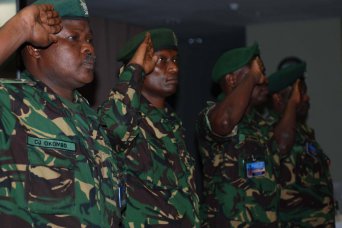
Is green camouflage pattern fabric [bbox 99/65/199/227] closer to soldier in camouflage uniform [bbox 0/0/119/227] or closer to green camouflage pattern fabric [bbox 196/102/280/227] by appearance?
soldier in camouflage uniform [bbox 0/0/119/227]

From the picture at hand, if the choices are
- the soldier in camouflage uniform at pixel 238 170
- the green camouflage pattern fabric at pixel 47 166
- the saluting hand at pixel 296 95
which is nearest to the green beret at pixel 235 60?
the soldier in camouflage uniform at pixel 238 170

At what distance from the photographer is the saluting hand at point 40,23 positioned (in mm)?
1457

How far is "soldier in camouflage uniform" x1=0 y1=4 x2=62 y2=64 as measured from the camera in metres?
1.42

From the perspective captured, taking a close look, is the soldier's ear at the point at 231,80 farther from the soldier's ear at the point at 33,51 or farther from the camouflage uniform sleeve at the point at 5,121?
the camouflage uniform sleeve at the point at 5,121

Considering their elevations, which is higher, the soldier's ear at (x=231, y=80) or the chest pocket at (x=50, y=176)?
the soldier's ear at (x=231, y=80)

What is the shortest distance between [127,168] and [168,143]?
0.22 metres

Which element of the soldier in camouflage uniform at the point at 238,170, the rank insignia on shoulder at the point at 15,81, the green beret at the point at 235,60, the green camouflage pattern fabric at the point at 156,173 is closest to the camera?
the rank insignia on shoulder at the point at 15,81

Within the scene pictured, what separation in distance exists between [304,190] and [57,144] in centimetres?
192

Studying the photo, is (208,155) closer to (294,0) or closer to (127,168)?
(127,168)

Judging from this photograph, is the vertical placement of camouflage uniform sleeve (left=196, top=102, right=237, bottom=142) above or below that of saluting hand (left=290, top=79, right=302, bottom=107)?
below

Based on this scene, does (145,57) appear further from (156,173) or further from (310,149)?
(310,149)

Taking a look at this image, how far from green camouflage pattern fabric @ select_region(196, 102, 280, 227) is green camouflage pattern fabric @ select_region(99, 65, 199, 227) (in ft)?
1.25

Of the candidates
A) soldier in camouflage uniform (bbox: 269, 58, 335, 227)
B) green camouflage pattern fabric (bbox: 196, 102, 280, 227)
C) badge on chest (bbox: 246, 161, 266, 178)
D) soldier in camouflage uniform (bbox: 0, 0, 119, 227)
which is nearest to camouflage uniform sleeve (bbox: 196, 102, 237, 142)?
green camouflage pattern fabric (bbox: 196, 102, 280, 227)

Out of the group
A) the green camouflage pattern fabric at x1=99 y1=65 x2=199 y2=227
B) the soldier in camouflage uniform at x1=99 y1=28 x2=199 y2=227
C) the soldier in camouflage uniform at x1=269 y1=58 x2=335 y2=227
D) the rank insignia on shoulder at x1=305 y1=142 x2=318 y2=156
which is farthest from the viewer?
the rank insignia on shoulder at x1=305 y1=142 x2=318 y2=156
